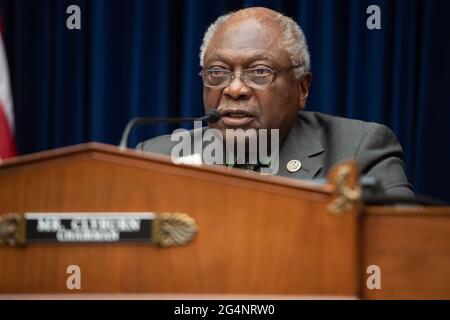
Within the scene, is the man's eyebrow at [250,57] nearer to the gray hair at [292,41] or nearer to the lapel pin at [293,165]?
the gray hair at [292,41]

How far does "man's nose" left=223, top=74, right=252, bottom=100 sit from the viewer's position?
219 cm

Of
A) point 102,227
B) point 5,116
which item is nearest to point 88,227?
point 102,227

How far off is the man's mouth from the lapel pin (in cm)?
18

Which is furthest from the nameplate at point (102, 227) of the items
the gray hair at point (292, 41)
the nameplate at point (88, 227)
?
the gray hair at point (292, 41)

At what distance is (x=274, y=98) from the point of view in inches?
88.7

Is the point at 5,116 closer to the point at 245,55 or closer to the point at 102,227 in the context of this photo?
the point at 245,55

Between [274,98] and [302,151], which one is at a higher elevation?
[274,98]

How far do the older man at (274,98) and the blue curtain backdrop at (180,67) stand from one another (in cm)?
65

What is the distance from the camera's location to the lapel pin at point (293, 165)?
7.26 feet

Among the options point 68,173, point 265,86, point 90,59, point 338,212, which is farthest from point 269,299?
point 90,59

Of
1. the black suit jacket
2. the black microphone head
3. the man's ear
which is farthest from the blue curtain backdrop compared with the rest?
the black microphone head

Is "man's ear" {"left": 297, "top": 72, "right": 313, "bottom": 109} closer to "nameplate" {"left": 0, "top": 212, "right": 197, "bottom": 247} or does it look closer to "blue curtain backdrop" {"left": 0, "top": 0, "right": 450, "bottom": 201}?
"blue curtain backdrop" {"left": 0, "top": 0, "right": 450, "bottom": 201}

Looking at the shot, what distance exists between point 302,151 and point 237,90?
10.9 inches

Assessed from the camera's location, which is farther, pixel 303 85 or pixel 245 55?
pixel 303 85
